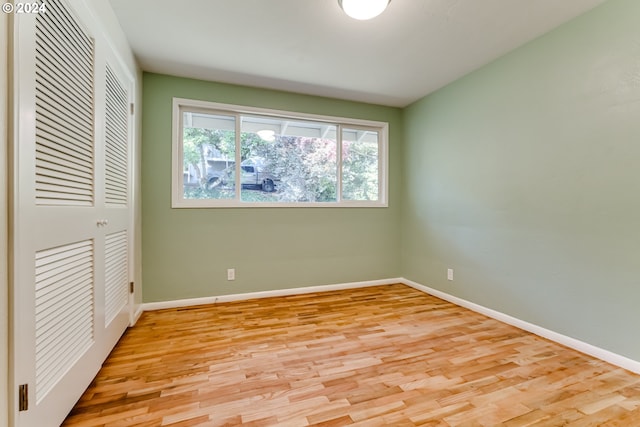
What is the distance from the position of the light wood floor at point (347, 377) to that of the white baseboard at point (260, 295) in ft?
0.73

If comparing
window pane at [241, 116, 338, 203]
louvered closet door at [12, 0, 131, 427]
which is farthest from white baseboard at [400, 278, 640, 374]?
louvered closet door at [12, 0, 131, 427]

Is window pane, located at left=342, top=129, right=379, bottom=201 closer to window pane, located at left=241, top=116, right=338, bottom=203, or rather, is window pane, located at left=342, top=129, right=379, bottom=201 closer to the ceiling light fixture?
window pane, located at left=241, top=116, right=338, bottom=203

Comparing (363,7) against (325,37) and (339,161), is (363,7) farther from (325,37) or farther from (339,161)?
(339,161)

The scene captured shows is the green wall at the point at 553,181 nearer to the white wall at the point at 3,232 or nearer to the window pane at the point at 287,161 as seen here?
the window pane at the point at 287,161

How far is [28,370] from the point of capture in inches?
40.8

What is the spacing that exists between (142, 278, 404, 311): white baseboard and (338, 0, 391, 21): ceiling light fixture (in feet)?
8.90

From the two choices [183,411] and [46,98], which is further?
[183,411]

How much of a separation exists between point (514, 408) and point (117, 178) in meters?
2.81

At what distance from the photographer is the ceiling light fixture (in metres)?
1.77

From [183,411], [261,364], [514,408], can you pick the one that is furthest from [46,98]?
[514,408]

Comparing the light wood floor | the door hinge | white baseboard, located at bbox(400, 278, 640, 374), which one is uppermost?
the door hinge

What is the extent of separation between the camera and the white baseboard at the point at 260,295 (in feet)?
9.39

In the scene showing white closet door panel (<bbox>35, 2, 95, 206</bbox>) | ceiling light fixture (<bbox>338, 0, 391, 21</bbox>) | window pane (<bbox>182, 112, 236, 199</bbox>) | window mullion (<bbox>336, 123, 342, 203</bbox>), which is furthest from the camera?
window mullion (<bbox>336, 123, 342, 203</bbox>)

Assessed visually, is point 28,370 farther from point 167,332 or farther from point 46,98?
point 167,332
